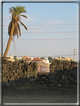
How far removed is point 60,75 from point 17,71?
3.36 m

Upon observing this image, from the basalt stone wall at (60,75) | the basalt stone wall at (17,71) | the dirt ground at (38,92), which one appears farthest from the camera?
the basalt stone wall at (17,71)

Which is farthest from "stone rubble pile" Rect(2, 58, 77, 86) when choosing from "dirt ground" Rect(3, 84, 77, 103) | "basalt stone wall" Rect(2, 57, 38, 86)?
"dirt ground" Rect(3, 84, 77, 103)

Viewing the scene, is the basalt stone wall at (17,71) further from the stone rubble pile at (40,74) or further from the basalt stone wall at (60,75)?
the basalt stone wall at (60,75)

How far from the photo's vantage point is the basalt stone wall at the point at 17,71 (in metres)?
13.1

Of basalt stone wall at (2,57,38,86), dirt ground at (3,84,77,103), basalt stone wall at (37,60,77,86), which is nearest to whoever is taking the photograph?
dirt ground at (3,84,77,103)

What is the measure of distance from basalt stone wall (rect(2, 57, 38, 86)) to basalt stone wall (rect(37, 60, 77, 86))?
885mm

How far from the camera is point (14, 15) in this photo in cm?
1366

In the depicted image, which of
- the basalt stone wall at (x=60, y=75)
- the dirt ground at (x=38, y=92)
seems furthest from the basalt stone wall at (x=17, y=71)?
the basalt stone wall at (x=60, y=75)

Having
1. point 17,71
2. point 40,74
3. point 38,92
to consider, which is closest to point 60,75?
point 40,74

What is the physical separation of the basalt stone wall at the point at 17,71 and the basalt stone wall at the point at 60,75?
885 mm

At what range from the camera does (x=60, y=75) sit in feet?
42.6

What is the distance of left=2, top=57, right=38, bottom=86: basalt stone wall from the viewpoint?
13.1 m

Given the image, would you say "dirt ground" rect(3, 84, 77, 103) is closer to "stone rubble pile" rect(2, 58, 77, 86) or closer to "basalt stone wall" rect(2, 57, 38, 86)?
"stone rubble pile" rect(2, 58, 77, 86)

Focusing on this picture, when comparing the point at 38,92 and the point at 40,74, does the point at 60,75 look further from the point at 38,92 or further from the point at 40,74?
the point at 38,92
